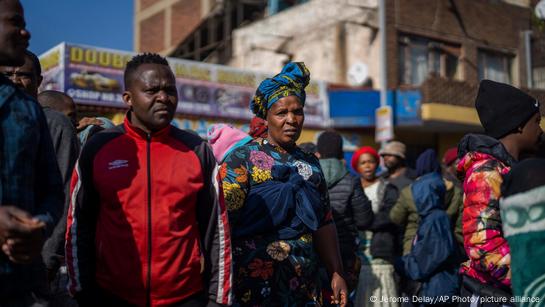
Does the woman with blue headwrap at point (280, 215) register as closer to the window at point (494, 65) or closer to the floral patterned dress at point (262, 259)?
the floral patterned dress at point (262, 259)

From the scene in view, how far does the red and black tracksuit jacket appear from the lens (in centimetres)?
283

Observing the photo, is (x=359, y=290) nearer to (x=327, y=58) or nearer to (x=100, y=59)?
(x=100, y=59)

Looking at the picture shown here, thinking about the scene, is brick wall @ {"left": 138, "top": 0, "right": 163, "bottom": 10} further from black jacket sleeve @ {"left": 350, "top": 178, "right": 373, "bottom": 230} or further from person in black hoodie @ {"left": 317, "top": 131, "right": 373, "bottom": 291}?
black jacket sleeve @ {"left": 350, "top": 178, "right": 373, "bottom": 230}

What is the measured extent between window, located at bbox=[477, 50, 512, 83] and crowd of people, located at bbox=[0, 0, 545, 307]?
2000 centimetres

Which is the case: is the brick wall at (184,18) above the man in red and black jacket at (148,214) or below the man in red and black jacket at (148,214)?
above

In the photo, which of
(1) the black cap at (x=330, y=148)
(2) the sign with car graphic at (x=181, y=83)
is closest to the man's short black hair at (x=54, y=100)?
(1) the black cap at (x=330, y=148)

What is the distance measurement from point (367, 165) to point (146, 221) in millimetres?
4936

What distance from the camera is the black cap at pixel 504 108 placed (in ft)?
11.2

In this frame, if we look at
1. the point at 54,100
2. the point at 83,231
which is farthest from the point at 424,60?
the point at 83,231

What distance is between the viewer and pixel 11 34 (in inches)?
93.0

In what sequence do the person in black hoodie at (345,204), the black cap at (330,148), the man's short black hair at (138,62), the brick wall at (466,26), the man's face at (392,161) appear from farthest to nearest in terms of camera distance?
the brick wall at (466,26) < the man's face at (392,161) < the black cap at (330,148) < the person in black hoodie at (345,204) < the man's short black hair at (138,62)

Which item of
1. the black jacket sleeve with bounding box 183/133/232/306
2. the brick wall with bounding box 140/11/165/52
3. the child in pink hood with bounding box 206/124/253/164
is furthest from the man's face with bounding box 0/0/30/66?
the brick wall with bounding box 140/11/165/52

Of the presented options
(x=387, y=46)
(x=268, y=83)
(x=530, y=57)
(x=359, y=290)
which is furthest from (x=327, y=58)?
(x=268, y=83)

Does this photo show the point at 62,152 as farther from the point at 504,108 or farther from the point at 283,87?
the point at 504,108
